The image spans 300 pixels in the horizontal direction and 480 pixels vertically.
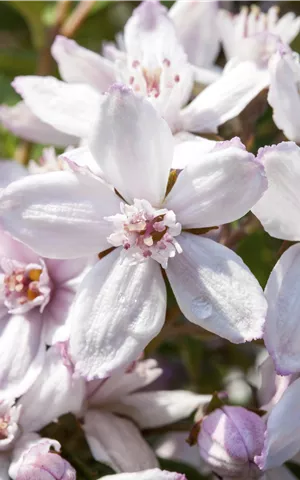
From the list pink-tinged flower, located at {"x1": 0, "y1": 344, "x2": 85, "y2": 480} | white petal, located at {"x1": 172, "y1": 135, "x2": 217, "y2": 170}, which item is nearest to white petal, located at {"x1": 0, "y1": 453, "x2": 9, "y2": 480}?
pink-tinged flower, located at {"x1": 0, "y1": 344, "x2": 85, "y2": 480}

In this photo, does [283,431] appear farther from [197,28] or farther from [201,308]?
[197,28]

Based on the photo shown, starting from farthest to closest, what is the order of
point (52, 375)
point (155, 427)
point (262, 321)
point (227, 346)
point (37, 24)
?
1. point (227, 346)
2. point (37, 24)
3. point (155, 427)
4. point (52, 375)
5. point (262, 321)

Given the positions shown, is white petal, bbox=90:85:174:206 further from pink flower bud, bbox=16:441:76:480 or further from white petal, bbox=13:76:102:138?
pink flower bud, bbox=16:441:76:480

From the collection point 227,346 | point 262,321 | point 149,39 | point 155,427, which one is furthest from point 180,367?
point 262,321

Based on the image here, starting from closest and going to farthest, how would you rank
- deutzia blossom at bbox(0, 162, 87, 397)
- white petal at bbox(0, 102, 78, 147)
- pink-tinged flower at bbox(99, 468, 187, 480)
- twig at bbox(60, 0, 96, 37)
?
pink-tinged flower at bbox(99, 468, 187, 480), deutzia blossom at bbox(0, 162, 87, 397), white petal at bbox(0, 102, 78, 147), twig at bbox(60, 0, 96, 37)

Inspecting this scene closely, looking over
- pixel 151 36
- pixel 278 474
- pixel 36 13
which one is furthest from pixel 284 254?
pixel 36 13

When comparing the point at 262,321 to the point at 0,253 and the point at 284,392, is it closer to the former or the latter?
the point at 284,392
